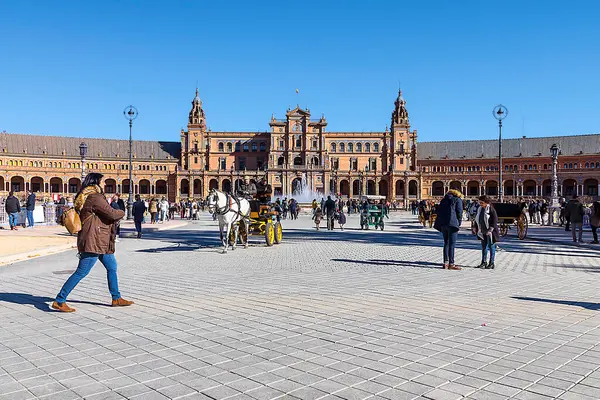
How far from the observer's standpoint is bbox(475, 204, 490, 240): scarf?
12.4 m

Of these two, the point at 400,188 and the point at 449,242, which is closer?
the point at 449,242

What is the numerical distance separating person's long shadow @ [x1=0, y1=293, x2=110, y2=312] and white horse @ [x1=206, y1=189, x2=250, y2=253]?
7.03 meters

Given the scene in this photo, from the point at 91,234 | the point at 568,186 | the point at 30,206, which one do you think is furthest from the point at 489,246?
the point at 568,186

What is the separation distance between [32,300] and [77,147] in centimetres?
10379

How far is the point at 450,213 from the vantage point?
12109 mm

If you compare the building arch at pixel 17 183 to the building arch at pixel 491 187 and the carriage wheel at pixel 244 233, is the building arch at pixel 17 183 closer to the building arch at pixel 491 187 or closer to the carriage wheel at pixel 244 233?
the building arch at pixel 491 187

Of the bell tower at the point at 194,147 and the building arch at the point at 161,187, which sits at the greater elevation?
the bell tower at the point at 194,147

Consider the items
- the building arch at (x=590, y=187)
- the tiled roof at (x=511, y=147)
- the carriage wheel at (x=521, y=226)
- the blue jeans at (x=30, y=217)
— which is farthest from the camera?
the tiled roof at (x=511, y=147)

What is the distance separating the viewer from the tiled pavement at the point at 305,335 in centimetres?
438

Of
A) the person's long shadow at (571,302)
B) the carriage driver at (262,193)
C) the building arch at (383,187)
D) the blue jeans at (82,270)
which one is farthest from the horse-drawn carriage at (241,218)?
the building arch at (383,187)

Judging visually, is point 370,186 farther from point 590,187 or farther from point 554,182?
point 554,182

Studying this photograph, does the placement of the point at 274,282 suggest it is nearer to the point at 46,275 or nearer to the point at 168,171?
Result: the point at 46,275

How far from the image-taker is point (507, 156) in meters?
102

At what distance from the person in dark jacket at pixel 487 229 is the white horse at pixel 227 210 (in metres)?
6.95
